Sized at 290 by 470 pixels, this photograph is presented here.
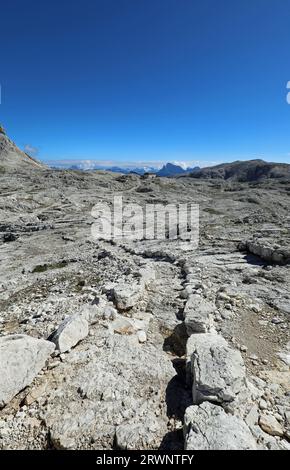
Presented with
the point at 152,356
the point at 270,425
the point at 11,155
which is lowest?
the point at 270,425

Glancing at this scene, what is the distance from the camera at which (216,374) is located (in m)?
6.36

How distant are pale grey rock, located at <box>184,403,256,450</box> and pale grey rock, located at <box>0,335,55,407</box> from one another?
4097 mm

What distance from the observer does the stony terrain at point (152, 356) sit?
226 inches

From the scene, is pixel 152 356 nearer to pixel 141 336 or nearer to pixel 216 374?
pixel 141 336

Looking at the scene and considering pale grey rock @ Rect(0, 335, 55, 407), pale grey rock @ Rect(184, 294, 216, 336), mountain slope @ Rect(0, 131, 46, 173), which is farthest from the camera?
mountain slope @ Rect(0, 131, 46, 173)

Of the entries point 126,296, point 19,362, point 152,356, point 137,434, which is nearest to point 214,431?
point 137,434

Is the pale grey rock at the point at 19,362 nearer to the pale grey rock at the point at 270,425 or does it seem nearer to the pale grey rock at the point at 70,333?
the pale grey rock at the point at 70,333

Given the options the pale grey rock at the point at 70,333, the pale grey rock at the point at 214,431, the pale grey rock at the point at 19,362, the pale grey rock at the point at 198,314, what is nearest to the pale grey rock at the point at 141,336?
the pale grey rock at the point at 198,314

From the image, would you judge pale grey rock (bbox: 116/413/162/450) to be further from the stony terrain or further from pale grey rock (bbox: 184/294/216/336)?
pale grey rock (bbox: 184/294/216/336)

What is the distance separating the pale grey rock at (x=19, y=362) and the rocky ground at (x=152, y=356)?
0.09ft

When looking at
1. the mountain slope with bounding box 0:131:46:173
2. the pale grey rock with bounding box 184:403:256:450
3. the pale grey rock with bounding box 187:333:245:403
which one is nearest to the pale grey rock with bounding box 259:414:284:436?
the pale grey rock with bounding box 187:333:245:403

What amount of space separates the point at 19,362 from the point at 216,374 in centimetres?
491

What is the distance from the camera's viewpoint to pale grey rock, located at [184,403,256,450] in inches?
194
